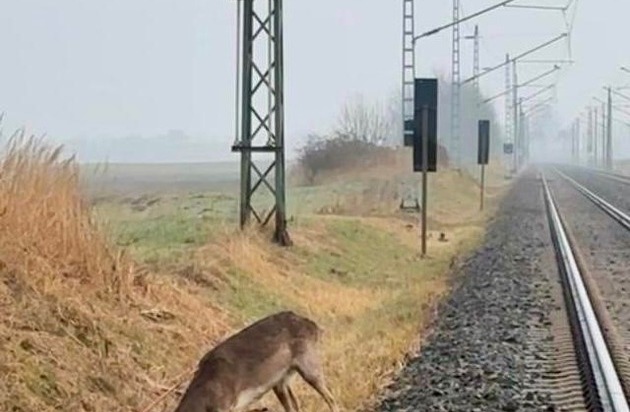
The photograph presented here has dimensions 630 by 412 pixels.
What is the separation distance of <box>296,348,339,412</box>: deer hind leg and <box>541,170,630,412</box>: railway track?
1997 mm

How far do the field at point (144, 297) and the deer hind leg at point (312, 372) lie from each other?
111cm

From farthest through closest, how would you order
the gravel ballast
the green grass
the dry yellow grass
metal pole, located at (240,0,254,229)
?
metal pole, located at (240,0,254,229) < the green grass < the gravel ballast < the dry yellow grass

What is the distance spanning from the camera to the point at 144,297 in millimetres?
12062

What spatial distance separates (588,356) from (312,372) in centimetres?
384

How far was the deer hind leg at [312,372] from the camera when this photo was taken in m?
8.24

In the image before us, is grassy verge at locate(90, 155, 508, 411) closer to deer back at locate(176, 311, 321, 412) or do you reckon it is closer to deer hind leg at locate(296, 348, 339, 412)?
deer hind leg at locate(296, 348, 339, 412)

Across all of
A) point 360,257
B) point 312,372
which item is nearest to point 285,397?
point 312,372

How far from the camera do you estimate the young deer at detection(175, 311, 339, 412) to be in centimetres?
730

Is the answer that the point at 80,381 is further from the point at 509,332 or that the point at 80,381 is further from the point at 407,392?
the point at 509,332

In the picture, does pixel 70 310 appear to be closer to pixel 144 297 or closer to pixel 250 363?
pixel 144 297

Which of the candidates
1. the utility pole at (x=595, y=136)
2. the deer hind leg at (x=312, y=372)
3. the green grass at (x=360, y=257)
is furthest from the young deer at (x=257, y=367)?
the utility pole at (x=595, y=136)

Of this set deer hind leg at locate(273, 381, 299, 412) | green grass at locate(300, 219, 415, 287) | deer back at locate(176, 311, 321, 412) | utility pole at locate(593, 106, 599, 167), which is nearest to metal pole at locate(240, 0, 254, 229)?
green grass at locate(300, 219, 415, 287)

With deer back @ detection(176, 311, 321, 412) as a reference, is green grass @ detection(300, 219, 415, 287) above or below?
below

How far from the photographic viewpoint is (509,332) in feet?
43.2
